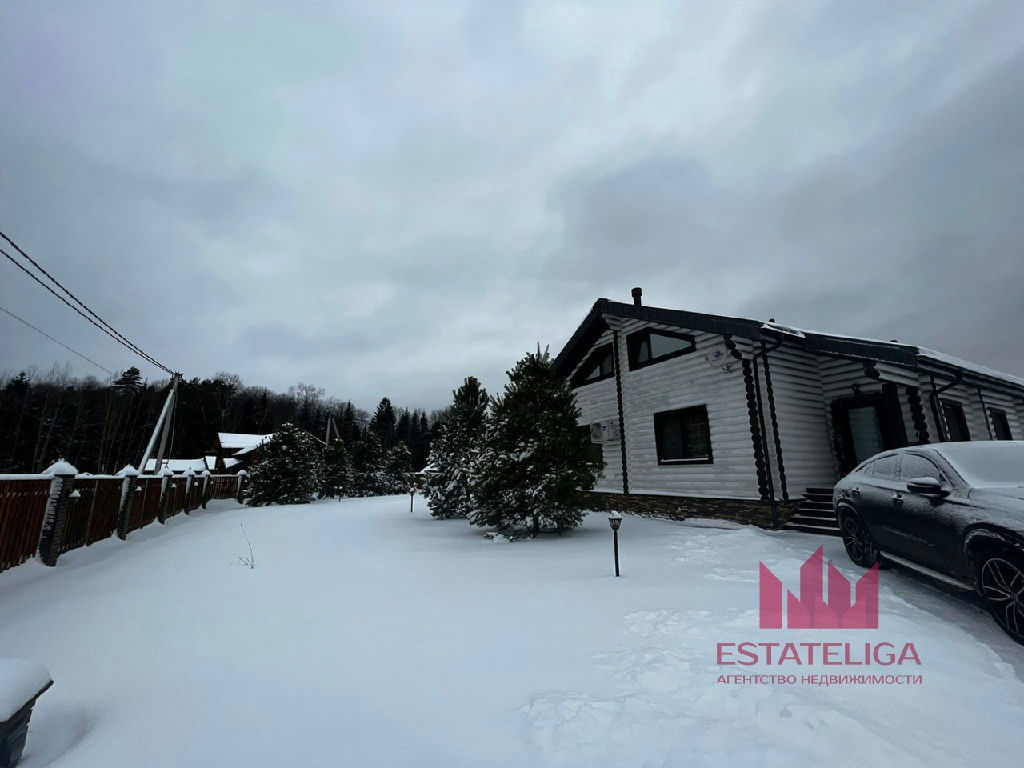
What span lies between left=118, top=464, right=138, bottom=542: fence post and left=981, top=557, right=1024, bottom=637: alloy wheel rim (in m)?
14.6

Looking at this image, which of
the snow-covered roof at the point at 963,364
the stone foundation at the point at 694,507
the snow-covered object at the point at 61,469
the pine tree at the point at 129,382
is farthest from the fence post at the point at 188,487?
the pine tree at the point at 129,382

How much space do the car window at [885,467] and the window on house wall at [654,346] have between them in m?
6.01

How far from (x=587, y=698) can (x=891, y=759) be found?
1635 millimetres

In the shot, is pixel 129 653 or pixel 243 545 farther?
pixel 243 545

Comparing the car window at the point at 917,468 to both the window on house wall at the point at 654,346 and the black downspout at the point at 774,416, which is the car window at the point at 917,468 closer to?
the black downspout at the point at 774,416

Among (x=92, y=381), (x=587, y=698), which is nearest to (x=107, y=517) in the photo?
(x=587, y=698)

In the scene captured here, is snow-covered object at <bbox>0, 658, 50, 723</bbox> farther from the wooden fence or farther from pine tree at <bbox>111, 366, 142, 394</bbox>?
pine tree at <bbox>111, 366, 142, 394</bbox>

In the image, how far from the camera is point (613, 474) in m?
14.8

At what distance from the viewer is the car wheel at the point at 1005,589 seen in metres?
3.91

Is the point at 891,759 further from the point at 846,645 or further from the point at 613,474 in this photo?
the point at 613,474

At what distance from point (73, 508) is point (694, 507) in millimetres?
13315

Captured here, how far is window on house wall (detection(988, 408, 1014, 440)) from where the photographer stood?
1398 cm

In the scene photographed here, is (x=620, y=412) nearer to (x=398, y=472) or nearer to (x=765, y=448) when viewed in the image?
A: (x=765, y=448)

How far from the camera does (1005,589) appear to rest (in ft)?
13.3
